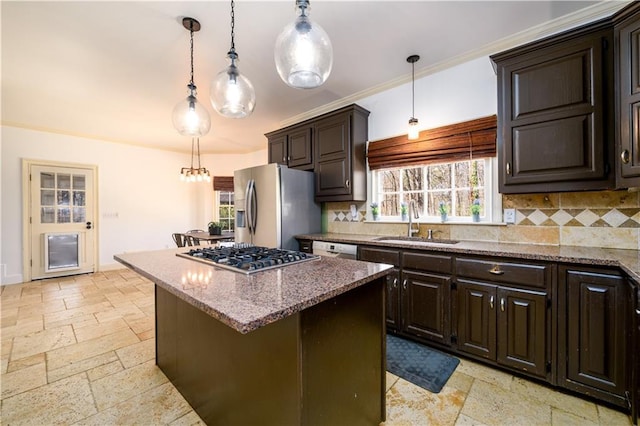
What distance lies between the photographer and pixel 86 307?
336 centimetres

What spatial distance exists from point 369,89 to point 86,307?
14.4 feet

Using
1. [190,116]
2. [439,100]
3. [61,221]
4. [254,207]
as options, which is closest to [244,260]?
[190,116]

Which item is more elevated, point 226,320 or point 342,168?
point 342,168

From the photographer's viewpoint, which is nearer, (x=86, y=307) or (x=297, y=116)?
(x=86, y=307)

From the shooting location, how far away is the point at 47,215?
4691 mm

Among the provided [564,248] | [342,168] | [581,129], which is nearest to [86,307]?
[342,168]

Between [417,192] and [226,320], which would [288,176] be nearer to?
[417,192]

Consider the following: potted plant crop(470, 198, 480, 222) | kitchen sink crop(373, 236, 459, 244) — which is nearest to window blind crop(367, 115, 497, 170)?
potted plant crop(470, 198, 480, 222)

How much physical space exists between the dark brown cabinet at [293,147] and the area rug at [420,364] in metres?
2.32

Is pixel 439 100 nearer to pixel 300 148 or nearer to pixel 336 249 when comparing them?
pixel 300 148

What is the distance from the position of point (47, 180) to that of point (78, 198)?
50 centimetres

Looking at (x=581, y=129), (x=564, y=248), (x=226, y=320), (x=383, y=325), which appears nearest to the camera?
(x=226, y=320)

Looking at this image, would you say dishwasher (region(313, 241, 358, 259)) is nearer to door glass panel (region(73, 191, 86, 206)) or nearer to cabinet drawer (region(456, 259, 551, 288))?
cabinet drawer (region(456, 259, 551, 288))

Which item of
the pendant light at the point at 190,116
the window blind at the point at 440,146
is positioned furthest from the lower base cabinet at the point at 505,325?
the pendant light at the point at 190,116
